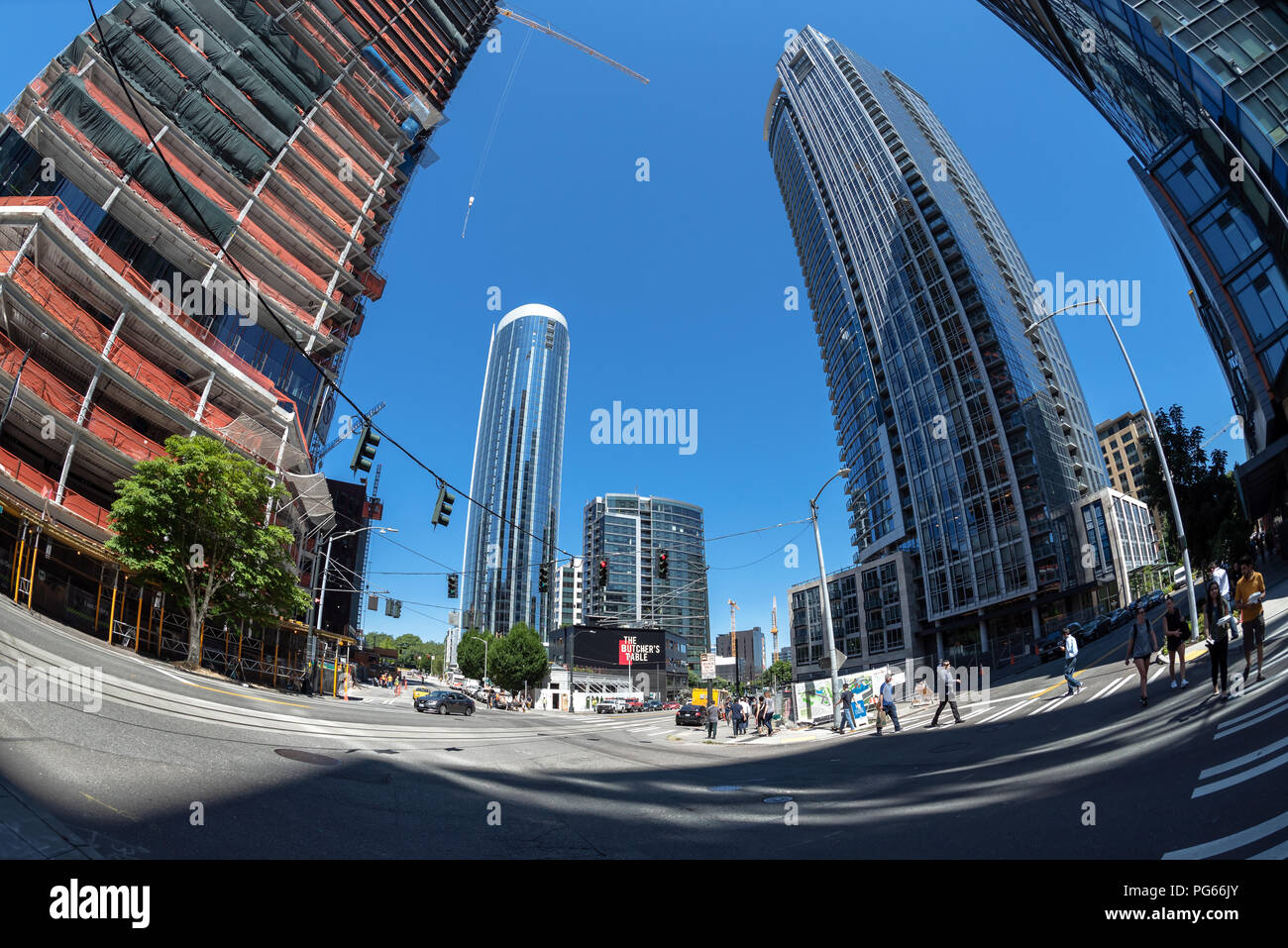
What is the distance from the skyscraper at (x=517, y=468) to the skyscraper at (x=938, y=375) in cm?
9458

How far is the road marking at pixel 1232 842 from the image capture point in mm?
3398

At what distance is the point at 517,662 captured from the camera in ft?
203

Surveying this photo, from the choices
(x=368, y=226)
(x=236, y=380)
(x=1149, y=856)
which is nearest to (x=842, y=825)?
(x=1149, y=856)

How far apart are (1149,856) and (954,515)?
67893mm

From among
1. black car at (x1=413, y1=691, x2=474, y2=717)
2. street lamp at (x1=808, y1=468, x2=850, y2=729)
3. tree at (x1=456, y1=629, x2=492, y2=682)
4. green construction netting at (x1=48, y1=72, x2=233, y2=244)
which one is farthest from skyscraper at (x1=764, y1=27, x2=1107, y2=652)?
green construction netting at (x1=48, y1=72, x2=233, y2=244)

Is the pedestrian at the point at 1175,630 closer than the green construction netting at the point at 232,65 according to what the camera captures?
Yes

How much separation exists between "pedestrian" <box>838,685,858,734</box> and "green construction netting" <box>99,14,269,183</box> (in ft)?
164

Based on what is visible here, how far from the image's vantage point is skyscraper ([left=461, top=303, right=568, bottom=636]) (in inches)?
6033

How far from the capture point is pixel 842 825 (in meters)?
5.34

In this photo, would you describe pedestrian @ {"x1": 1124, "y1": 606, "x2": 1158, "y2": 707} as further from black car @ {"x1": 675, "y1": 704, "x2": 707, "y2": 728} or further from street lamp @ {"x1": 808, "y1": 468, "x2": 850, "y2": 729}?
black car @ {"x1": 675, "y1": 704, "x2": 707, "y2": 728}

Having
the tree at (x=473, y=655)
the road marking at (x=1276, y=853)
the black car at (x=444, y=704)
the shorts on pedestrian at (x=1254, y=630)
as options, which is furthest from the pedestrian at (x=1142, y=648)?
the tree at (x=473, y=655)

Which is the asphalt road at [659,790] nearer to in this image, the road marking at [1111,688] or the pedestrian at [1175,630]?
the pedestrian at [1175,630]

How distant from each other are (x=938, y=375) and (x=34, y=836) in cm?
7553

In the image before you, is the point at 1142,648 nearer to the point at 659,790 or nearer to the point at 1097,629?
the point at 659,790
